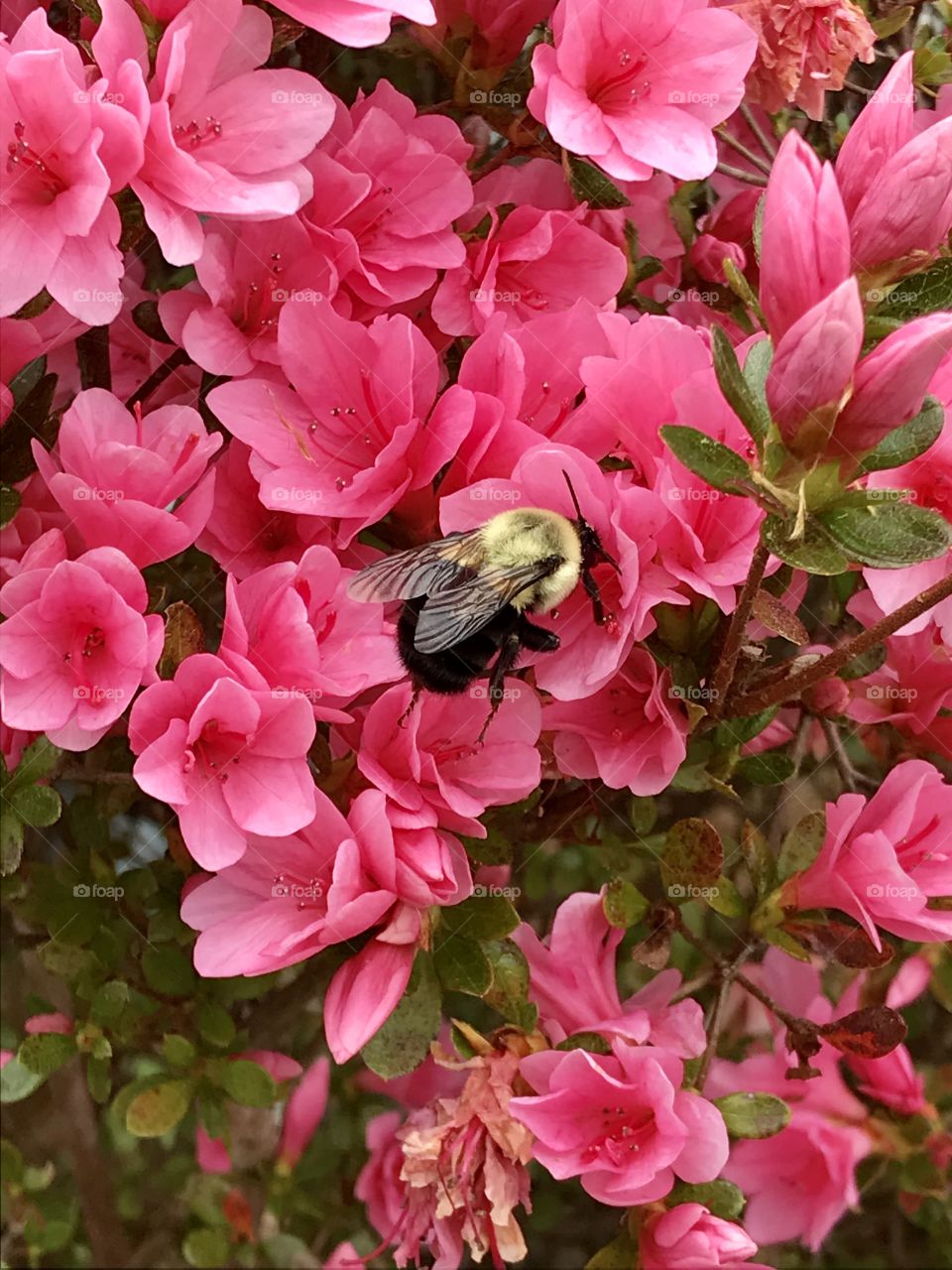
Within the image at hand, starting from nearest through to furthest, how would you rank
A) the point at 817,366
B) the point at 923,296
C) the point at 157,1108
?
the point at 817,366
the point at 923,296
the point at 157,1108

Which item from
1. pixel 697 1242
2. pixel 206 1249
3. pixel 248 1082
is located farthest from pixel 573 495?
pixel 206 1249

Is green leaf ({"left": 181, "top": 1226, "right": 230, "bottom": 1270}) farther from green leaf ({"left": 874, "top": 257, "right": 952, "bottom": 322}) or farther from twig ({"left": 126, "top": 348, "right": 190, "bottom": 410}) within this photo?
green leaf ({"left": 874, "top": 257, "right": 952, "bottom": 322})

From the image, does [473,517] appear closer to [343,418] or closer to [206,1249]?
[343,418]

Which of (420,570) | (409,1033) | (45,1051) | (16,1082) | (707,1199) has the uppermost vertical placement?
(420,570)

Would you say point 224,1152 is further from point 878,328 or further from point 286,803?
point 878,328

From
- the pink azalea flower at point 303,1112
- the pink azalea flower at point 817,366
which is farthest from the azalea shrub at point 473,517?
the pink azalea flower at point 303,1112

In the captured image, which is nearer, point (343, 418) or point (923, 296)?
point (923, 296)
